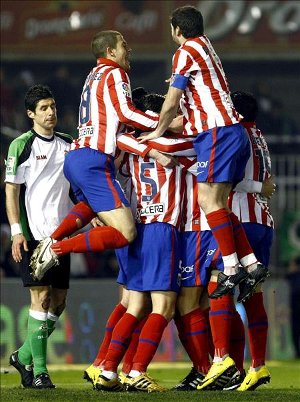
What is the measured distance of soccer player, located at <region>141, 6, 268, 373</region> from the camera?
31.6 ft

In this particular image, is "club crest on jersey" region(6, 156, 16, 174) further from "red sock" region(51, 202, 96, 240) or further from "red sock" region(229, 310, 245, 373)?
"red sock" region(229, 310, 245, 373)

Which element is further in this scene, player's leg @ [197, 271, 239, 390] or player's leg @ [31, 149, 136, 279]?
player's leg @ [31, 149, 136, 279]

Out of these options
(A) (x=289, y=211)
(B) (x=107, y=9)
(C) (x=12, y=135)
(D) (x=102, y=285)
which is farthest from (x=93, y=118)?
(B) (x=107, y=9)

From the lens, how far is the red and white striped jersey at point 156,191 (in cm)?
991

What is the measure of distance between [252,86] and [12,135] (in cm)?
603

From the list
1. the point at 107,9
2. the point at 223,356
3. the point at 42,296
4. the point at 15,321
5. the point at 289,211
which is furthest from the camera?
the point at 107,9

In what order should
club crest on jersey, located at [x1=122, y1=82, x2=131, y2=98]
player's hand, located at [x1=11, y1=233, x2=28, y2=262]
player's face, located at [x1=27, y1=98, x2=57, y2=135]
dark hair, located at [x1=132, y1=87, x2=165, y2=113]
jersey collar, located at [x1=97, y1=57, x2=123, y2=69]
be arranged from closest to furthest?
club crest on jersey, located at [x1=122, y1=82, x2=131, y2=98] → jersey collar, located at [x1=97, y1=57, x2=123, y2=69] → player's hand, located at [x1=11, y1=233, x2=28, y2=262] → dark hair, located at [x1=132, y1=87, x2=165, y2=113] → player's face, located at [x1=27, y1=98, x2=57, y2=135]

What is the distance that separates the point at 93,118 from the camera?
1002 centimetres

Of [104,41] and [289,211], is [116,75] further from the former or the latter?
[289,211]

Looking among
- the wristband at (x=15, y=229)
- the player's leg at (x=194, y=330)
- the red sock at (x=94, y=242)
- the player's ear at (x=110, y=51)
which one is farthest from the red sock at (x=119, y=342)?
the player's ear at (x=110, y=51)

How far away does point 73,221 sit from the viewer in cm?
1007

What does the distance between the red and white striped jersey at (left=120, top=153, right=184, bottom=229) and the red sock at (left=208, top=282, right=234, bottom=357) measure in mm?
602

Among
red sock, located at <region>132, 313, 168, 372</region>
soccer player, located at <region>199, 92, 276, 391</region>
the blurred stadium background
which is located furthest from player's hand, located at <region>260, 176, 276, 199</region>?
the blurred stadium background

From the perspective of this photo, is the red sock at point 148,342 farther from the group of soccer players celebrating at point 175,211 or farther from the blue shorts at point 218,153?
the blue shorts at point 218,153
